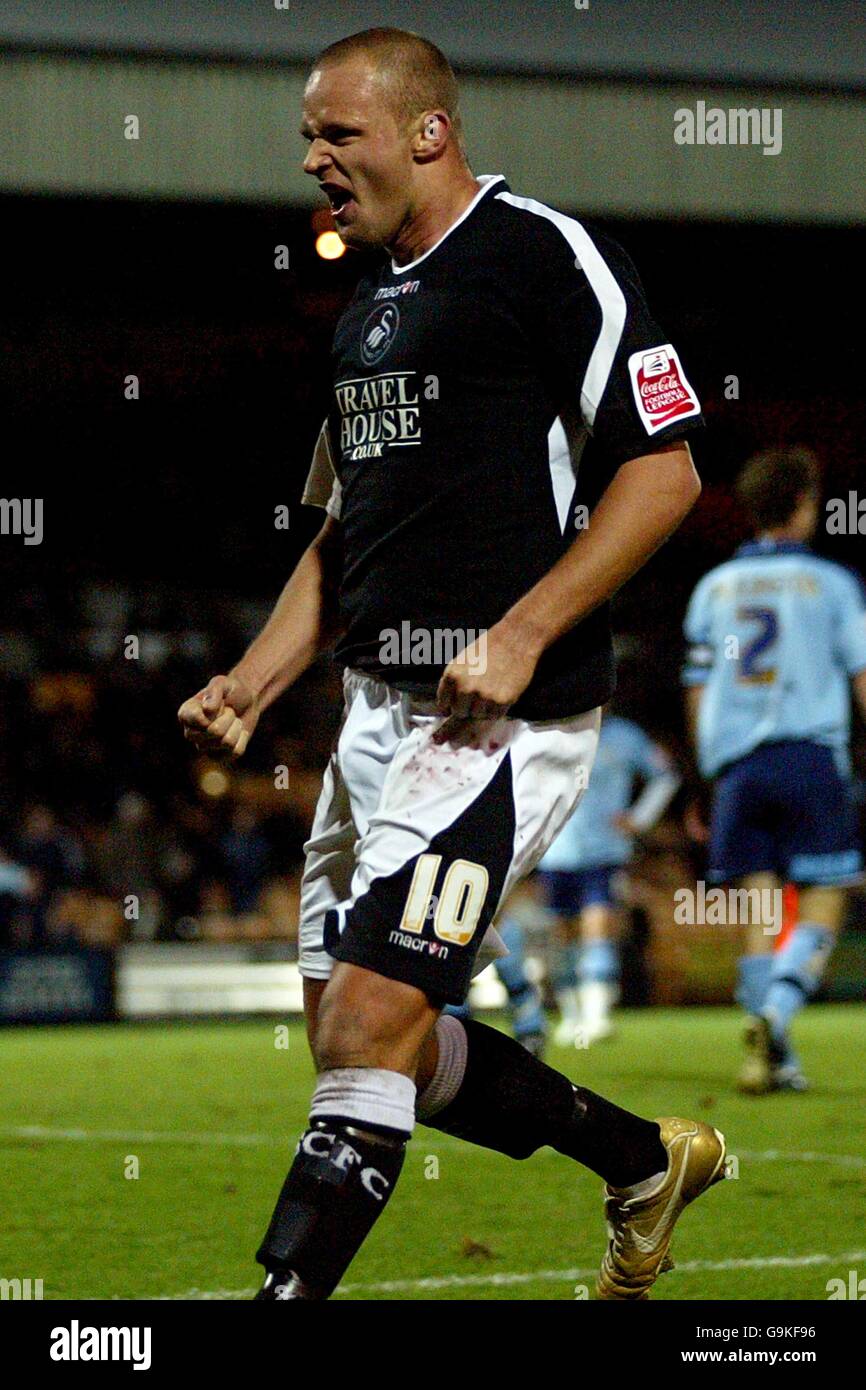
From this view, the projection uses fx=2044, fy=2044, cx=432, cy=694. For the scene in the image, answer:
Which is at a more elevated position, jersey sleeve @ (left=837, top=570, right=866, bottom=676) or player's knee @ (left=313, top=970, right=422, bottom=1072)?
jersey sleeve @ (left=837, top=570, right=866, bottom=676)

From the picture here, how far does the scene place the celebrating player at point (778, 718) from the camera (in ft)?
24.6

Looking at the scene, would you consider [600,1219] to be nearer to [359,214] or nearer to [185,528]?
[359,214]

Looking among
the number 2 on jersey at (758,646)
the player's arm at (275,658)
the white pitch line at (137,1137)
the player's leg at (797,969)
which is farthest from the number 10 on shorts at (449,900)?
the number 2 on jersey at (758,646)

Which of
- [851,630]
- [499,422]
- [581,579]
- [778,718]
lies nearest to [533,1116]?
[581,579]

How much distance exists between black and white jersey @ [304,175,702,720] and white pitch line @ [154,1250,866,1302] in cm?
136

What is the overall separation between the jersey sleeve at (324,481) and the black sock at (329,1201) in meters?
1.29

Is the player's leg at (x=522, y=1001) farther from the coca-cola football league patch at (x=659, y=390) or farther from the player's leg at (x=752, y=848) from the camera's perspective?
the coca-cola football league patch at (x=659, y=390)

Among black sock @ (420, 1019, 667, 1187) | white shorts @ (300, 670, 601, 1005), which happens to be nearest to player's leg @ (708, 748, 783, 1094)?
black sock @ (420, 1019, 667, 1187)

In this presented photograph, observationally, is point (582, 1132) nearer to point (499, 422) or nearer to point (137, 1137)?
point (499, 422)

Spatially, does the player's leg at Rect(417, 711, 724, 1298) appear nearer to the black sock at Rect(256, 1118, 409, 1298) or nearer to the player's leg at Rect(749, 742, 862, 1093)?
the black sock at Rect(256, 1118, 409, 1298)

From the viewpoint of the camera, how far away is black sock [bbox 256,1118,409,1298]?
2.96m
